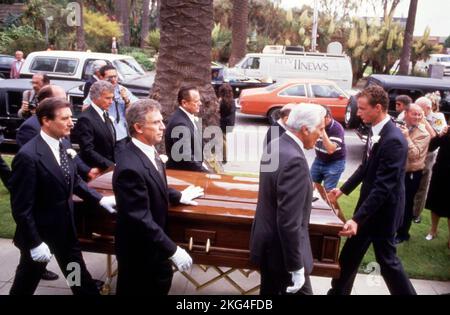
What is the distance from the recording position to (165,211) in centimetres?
298

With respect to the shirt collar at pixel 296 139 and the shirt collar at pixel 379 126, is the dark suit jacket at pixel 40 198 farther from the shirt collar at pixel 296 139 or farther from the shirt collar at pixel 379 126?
the shirt collar at pixel 379 126

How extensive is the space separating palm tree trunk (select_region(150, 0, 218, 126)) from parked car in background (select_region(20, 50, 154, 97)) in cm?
429

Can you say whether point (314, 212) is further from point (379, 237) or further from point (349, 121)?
point (349, 121)

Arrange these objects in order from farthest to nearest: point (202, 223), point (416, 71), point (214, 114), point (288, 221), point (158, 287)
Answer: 1. point (416, 71)
2. point (214, 114)
3. point (202, 223)
4. point (158, 287)
5. point (288, 221)

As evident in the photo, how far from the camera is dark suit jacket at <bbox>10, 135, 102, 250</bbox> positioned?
9.77 ft

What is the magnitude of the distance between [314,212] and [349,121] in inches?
328

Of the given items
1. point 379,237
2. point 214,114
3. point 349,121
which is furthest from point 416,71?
point 379,237

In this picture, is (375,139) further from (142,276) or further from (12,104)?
(12,104)

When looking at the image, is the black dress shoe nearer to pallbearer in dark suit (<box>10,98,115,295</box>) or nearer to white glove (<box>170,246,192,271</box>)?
pallbearer in dark suit (<box>10,98,115,295</box>)

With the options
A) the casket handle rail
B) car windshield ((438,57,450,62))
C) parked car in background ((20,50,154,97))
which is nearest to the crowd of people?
the casket handle rail

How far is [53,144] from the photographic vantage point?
3.20m

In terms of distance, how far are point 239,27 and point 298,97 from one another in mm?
7822

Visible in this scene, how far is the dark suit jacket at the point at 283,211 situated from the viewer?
2711 millimetres

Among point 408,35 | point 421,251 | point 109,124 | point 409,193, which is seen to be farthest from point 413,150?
point 408,35
